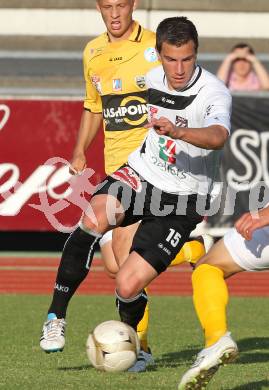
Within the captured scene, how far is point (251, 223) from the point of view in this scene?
5.29 meters

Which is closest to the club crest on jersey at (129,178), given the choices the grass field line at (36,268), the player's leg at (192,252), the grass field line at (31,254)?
the player's leg at (192,252)

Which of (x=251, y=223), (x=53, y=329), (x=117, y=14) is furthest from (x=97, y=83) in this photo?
(x=251, y=223)

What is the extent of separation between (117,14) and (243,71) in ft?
24.0

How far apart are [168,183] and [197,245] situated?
1.18m

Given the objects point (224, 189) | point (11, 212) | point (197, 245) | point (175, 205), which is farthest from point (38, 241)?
point (175, 205)

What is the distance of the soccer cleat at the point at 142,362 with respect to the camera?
6.60m

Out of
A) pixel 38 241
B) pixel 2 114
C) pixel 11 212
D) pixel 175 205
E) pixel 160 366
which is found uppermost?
pixel 175 205

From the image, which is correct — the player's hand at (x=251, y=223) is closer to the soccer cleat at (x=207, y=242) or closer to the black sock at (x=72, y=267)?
the black sock at (x=72, y=267)

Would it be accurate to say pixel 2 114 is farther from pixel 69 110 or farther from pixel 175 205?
pixel 175 205

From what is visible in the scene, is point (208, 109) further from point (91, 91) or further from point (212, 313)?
point (91, 91)

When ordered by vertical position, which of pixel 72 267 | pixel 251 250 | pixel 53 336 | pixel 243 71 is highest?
pixel 251 250

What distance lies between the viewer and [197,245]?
7512mm

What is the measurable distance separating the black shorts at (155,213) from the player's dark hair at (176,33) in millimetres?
851

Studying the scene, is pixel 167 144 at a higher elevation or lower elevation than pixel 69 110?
higher
